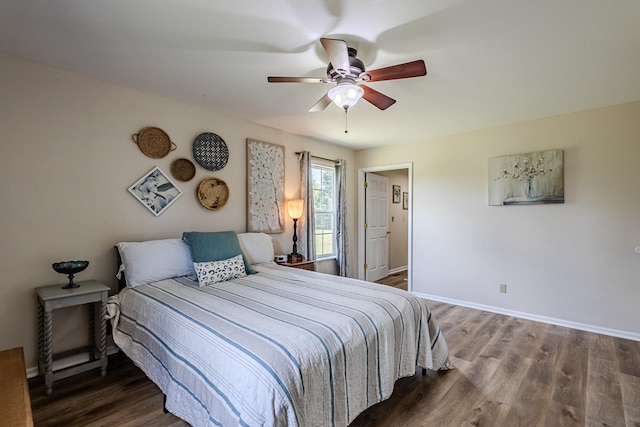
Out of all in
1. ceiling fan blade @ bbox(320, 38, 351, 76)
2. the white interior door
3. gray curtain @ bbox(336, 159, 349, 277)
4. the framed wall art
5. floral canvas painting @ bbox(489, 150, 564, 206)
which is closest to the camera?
ceiling fan blade @ bbox(320, 38, 351, 76)

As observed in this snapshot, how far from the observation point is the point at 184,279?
8.45 feet

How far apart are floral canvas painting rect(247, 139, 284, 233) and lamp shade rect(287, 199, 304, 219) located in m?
0.11

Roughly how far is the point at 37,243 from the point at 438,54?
3300 millimetres

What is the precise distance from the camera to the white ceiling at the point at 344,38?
165 cm

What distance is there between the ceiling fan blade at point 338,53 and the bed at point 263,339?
151 cm

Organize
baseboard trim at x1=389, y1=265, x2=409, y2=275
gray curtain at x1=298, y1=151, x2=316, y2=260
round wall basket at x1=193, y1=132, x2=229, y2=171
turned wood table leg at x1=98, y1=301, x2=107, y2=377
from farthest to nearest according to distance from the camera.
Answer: baseboard trim at x1=389, y1=265, x2=409, y2=275
gray curtain at x1=298, y1=151, x2=316, y2=260
round wall basket at x1=193, y1=132, x2=229, y2=171
turned wood table leg at x1=98, y1=301, x2=107, y2=377

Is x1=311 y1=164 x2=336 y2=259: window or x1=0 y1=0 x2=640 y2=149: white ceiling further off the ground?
x1=0 y1=0 x2=640 y2=149: white ceiling

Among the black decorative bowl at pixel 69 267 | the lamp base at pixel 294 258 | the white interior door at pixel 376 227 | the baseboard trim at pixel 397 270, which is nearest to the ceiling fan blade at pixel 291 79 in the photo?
the black decorative bowl at pixel 69 267

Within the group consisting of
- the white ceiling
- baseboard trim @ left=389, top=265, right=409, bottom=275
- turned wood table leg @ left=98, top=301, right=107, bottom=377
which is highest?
the white ceiling

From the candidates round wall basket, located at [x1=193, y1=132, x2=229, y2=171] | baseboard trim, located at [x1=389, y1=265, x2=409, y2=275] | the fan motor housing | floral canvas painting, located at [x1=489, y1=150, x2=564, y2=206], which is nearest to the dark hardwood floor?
floral canvas painting, located at [x1=489, y1=150, x2=564, y2=206]

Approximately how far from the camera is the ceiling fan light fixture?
202cm

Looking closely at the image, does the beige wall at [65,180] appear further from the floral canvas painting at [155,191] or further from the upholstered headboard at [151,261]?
the upholstered headboard at [151,261]

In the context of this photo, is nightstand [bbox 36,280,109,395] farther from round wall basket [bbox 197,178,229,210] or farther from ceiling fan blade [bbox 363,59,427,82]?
ceiling fan blade [bbox 363,59,427,82]

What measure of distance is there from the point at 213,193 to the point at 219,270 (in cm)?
106
